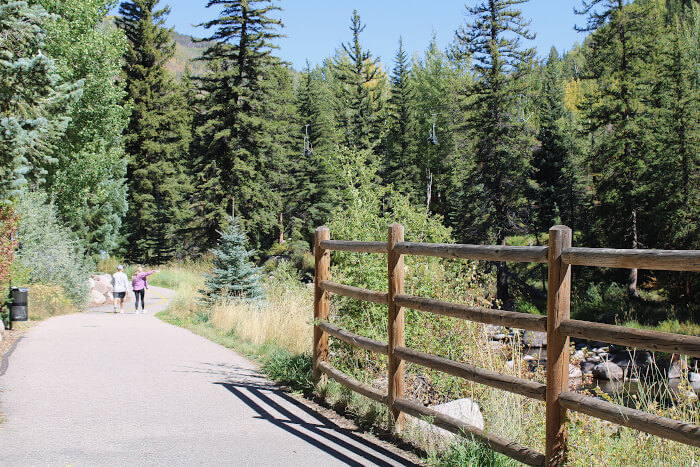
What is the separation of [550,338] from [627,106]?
33772mm

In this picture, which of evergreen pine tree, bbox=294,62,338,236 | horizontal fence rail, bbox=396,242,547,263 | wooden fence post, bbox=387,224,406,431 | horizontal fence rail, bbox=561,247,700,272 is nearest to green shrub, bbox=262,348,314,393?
wooden fence post, bbox=387,224,406,431

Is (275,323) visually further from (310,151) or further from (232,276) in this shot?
(310,151)

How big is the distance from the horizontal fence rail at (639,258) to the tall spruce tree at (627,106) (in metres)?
31.7

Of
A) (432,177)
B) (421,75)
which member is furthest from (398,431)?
(421,75)

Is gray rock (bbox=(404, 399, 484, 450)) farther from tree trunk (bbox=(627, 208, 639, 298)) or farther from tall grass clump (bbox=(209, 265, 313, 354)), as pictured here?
tree trunk (bbox=(627, 208, 639, 298))

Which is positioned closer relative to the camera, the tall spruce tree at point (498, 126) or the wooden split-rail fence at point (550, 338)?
the wooden split-rail fence at point (550, 338)

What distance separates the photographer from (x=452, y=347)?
698cm

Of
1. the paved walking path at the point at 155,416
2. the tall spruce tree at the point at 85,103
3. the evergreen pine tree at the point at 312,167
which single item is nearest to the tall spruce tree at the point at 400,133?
the evergreen pine tree at the point at 312,167

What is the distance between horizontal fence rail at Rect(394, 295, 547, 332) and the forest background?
292 centimetres

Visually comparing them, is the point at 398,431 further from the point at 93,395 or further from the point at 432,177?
the point at 432,177

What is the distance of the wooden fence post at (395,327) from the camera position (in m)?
5.67

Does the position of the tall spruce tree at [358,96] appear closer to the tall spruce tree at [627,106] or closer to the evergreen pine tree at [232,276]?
the tall spruce tree at [627,106]

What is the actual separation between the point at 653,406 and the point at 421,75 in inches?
2548

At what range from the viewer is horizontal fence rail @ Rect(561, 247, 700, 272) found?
3342 millimetres
